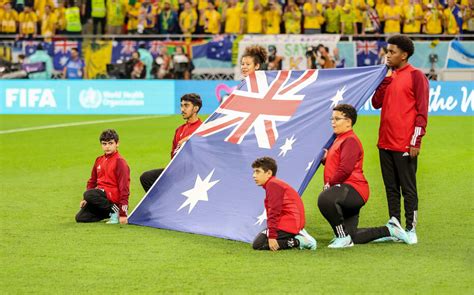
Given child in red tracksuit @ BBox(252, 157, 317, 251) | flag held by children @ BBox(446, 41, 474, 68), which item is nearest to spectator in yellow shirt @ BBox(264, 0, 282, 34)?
flag held by children @ BBox(446, 41, 474, 68)

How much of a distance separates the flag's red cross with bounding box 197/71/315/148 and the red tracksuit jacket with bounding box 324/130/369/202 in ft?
3.26

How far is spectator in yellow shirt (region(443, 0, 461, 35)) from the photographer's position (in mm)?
30656

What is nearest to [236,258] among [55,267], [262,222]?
[262,222]

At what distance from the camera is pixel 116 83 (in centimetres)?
2914

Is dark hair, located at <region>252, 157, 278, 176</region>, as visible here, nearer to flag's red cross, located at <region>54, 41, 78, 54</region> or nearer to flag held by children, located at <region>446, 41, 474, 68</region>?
flag held by children, located at <region>446, 41, 474, 68</region>

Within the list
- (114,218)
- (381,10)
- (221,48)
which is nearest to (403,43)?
(114,218)

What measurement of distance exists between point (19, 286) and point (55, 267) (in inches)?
31.4

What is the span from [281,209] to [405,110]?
1.60 metres

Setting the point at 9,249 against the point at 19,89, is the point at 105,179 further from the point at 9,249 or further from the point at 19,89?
the point at 19,89

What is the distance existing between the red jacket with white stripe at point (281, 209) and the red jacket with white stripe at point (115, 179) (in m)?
2.36

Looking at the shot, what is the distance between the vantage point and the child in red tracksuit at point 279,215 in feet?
31.3

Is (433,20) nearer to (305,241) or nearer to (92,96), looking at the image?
(92,96)

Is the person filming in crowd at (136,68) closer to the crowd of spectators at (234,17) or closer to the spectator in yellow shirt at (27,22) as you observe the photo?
the crowd of spectators at (234,17)

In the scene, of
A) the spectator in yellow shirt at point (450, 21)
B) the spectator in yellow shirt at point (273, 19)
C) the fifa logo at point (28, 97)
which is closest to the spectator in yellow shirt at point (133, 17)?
the spectator in yellow shirt at point (273, 19)
